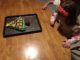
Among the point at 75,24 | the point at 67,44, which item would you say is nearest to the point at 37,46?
the point at 67,44

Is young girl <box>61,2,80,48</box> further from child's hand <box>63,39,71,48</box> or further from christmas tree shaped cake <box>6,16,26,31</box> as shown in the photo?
christmas tree shaped cake <box>6,16,26,31</box>

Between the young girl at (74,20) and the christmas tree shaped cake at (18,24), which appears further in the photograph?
the christmas tree shaped cake at (18,24)

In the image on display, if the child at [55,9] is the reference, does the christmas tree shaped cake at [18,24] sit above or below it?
below

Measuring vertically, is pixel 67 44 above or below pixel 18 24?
below

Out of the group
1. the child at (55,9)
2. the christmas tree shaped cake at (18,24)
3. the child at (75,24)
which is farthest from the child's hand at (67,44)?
the christmas tree shaped cake at (18,24)

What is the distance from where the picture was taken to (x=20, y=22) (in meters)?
1.71

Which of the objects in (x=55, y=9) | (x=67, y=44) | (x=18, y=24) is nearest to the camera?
(x=67, y=44)

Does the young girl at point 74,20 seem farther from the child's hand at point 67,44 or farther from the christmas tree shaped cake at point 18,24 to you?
the christmas tree shaped cake at point 18,24

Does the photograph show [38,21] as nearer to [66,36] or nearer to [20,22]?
[20,22]

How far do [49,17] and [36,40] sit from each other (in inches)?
18.9

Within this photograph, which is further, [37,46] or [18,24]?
[18,24]

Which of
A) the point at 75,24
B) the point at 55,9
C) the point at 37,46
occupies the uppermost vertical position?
the point at 55,9

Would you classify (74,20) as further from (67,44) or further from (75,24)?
(67,44)

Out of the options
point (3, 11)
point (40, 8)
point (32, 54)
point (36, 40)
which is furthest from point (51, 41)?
point (3, 11)
